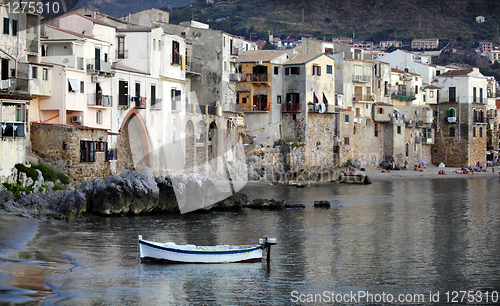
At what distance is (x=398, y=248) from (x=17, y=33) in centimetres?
2831

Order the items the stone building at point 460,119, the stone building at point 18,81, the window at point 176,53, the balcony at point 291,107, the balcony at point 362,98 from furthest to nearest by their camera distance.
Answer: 1. the stone building at point 460,119
2. the balcony at point 362,98
3. the balcony at point 291,107
4. the window at point 176,53
5. the stone building at point 18,81

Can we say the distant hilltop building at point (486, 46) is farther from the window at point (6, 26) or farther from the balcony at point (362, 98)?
the window at point (6, 26)

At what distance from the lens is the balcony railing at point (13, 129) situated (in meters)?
38.0

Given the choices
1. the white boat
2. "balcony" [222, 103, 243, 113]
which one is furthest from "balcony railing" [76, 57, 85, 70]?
the white boat

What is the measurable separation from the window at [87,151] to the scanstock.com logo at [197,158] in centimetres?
565

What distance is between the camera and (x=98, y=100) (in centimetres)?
4844

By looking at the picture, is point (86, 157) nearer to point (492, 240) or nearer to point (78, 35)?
point (78, 35)

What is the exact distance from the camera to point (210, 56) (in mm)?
66875

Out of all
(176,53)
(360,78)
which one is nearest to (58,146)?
(176,53)

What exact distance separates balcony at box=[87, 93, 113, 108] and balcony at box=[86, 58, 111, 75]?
5.85 feet

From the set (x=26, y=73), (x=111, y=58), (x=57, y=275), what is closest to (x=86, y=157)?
(x=26, y=73)

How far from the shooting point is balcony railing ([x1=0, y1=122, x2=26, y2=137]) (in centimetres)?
3797

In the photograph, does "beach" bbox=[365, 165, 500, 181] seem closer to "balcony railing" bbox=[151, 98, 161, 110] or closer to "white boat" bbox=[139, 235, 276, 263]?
"balcony railing" bbox=[151, 98, 161, 110]

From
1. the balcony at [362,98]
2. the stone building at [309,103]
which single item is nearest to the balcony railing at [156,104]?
the stone building at [309,103]
